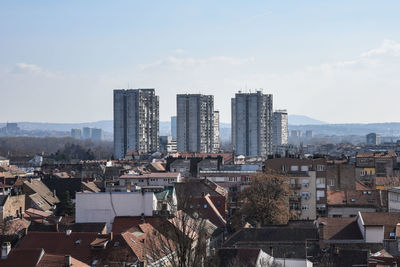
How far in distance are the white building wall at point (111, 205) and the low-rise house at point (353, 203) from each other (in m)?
16.0

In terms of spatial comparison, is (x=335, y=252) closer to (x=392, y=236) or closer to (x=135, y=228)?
(x=392, y=236)

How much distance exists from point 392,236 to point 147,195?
1563cm

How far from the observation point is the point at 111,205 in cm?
5441

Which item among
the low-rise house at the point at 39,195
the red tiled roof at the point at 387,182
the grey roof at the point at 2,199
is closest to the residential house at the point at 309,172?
the red tiled roof at the point at 387,182

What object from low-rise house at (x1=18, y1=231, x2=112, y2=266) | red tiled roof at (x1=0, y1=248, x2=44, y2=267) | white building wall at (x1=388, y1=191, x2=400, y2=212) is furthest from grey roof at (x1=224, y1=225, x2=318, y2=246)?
white building wall at (x1=388, y1=191, x2=400, y2=212)

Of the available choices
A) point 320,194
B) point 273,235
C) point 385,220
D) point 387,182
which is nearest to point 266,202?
point 320,194

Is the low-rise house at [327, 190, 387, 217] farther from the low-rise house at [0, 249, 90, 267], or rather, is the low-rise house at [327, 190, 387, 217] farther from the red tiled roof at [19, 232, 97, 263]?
the low-rise house at [0, 249, 90, 267]

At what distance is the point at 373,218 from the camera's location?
154 feet

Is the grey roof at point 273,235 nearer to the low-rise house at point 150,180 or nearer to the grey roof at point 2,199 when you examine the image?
the grey roof at point 2,199

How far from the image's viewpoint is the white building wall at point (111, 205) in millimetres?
53562

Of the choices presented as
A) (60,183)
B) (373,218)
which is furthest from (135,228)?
(60,183)

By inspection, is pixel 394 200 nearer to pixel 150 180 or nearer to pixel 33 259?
pixel 150 180

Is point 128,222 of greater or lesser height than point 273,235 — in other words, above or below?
above

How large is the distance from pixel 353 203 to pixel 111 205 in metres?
19.3
